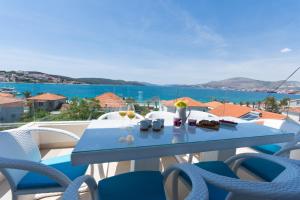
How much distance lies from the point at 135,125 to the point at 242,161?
98cm

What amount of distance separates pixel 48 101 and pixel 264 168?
3.25 m

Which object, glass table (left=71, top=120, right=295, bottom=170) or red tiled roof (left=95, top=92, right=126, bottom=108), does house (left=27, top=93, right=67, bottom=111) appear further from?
glass table (left=71, top=120, right=295, bottom=170)

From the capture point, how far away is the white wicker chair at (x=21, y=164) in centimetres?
92

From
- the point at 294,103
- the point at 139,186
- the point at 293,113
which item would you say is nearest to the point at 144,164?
the point at 139,186

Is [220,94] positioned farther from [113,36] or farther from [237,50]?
[237,50]

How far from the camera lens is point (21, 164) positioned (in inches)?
35.9

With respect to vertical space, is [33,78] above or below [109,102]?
above

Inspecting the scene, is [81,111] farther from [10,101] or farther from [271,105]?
[271,105]

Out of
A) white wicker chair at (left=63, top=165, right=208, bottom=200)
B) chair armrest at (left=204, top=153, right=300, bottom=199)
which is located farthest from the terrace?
chair armrest at (left=204, top=153, right=300, bottom=199)

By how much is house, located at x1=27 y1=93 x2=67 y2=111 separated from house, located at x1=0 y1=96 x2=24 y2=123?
21 centimetres

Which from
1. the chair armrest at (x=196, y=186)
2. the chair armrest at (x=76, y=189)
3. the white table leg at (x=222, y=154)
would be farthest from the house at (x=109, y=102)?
the chair armrest at (x=196, y=186)

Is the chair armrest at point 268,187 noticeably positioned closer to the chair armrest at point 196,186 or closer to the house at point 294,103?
the chair armrest at point 196,186

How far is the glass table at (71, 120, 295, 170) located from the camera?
38.3 inches

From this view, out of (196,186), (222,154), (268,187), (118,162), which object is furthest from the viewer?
(118,162)
